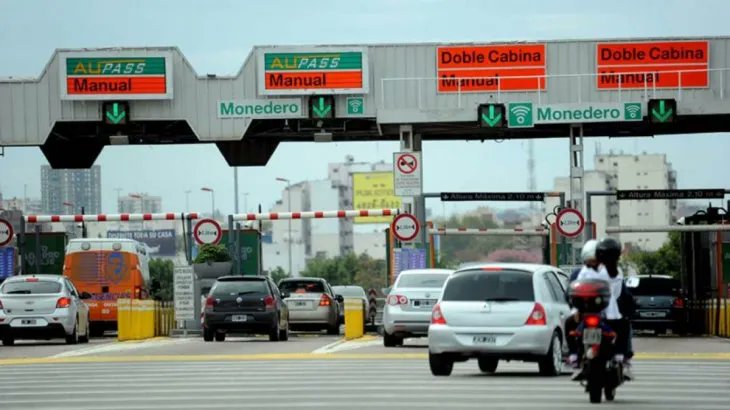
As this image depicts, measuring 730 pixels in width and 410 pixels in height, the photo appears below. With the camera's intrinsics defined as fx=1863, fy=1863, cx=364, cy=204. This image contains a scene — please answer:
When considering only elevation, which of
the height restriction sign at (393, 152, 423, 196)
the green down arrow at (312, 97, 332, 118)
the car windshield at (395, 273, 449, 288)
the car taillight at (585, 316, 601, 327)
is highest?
the green down arrow at (312, 97, 332, 118)

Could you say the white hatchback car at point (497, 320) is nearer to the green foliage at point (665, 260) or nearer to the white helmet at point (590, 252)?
the white helmet at point (590, 252)

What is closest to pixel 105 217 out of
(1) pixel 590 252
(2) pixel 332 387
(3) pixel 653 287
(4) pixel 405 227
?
(4) pixel 405 227

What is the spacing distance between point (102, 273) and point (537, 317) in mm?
29335

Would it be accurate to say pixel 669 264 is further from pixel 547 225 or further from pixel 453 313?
pixel 453 313

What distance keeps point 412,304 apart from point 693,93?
16.1m

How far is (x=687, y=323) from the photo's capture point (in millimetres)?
49875

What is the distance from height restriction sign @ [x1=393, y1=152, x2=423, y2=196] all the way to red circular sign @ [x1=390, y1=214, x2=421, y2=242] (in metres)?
1.05

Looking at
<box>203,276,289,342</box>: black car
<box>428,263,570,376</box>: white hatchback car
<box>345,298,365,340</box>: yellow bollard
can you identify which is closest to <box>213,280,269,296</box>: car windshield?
<box>203,276,289,342</box>: black car

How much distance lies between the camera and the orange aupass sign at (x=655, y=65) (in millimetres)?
49094

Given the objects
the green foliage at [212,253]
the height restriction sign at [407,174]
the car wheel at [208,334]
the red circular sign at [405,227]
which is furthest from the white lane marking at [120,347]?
the green foliage at [212,253]

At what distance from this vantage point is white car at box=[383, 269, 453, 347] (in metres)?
35.8

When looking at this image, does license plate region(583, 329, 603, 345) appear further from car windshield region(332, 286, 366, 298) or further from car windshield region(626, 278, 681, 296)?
car windshield region(332, 286, 366, 298)

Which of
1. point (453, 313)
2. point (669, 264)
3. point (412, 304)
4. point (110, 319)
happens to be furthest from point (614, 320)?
point (669, 264)

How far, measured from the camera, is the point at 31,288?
40.1 metres
